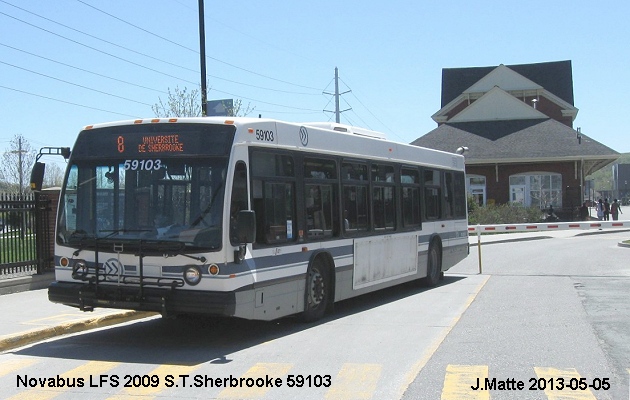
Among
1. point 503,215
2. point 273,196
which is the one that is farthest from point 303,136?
point 503,215

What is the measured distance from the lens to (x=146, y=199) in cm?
977

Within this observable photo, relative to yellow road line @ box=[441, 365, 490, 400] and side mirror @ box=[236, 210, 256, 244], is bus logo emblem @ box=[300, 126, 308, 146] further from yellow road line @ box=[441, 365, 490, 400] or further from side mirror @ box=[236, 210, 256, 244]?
yellow road line @ box=[441, 365, 490, 400]

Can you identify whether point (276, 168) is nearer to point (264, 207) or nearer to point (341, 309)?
point (264, 207)

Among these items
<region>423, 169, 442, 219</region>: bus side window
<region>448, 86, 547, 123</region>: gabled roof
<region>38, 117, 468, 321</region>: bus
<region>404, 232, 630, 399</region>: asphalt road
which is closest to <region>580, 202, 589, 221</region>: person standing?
<region>448, 86, 547, 123</region>: gabled roof

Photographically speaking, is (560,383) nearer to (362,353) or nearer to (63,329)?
(362,353)

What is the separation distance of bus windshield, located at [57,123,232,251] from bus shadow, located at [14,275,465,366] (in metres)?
1.34

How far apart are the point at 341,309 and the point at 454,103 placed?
170ft

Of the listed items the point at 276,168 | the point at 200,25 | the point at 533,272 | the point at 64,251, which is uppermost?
the point at 200,25

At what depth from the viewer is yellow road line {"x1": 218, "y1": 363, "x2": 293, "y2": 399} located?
7379mm

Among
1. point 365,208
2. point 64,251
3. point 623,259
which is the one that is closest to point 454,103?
point 623,259

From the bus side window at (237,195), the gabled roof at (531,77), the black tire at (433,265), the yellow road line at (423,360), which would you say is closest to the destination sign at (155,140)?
the bus side window at (237,195)

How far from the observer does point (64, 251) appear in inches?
398

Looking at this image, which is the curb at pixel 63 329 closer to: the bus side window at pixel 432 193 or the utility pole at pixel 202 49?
the bus side window at pixel 432 193

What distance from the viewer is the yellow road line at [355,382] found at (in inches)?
287
